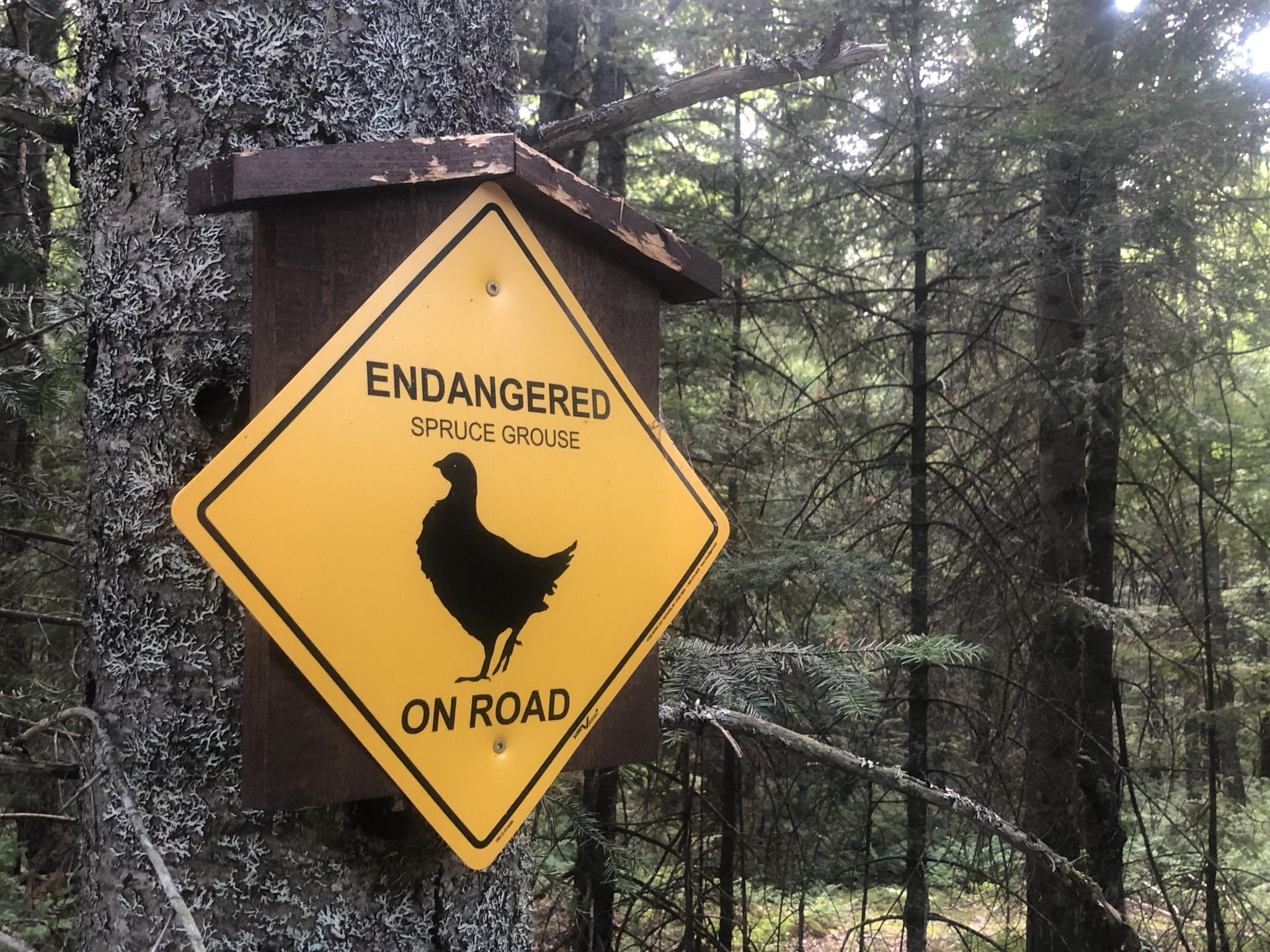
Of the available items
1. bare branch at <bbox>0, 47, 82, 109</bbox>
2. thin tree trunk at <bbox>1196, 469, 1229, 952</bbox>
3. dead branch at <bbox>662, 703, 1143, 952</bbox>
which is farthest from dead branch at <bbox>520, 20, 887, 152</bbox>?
thin tree trunk at <bbox>1196, 469, 1229, 952</bbox>

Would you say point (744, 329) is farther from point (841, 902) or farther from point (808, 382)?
point (841, 902)

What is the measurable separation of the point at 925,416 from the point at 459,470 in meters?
4.18

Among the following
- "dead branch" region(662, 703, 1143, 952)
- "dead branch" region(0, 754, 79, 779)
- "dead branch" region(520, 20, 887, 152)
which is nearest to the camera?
"dead branch" region(0, 754, 79, 779)

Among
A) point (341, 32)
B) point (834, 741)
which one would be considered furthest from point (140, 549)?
point (834, 741)

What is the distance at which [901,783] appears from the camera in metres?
1.71

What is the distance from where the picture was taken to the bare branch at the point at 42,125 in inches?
46.6

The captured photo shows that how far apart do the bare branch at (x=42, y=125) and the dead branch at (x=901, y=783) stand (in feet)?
4.12

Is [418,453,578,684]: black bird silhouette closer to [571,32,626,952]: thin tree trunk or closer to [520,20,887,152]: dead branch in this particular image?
[520,20,887,152]: dead branch

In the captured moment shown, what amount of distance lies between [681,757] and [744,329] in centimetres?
401

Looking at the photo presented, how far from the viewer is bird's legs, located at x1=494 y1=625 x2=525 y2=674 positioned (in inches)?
41.1

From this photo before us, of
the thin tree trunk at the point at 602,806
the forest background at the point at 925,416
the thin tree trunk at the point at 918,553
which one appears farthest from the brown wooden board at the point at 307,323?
the thin tree trunk at the point at 918,553

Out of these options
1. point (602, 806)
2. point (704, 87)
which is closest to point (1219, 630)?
point (602, 806)

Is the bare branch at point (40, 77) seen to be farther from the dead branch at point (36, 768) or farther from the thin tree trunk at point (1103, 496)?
the thin tree trunk at point (1103, 496)

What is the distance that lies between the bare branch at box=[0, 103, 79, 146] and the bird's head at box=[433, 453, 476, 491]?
0.71 meters
